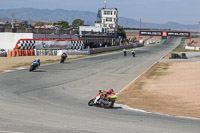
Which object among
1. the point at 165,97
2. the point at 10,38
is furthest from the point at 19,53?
the point at 165,97

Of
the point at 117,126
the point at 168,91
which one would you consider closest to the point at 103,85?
the point at 168,91

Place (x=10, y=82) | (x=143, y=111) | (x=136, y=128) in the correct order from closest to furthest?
(x=136, y=128) < (x=143, y=111) < (x=10, y=82)

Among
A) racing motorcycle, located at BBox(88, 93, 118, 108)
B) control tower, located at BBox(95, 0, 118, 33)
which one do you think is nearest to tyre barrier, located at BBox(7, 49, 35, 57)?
A: racing motorcycle, located at BBox(88, 93, 118, 108)

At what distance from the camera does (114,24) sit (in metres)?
142

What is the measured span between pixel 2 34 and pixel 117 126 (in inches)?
2163

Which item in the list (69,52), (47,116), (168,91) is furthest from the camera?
(69,52)

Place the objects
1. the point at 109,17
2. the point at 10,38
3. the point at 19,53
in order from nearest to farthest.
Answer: the point at 19,53 → the point at 10,38 → the point at 109,17

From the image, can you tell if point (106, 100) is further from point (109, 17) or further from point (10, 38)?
point (109, 17)

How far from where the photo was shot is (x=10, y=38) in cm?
6094

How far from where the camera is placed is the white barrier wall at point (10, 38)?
60.3 meters

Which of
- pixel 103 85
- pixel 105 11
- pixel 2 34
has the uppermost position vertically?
pixel 105 11

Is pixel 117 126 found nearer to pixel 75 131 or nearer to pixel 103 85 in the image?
pixel 75 131

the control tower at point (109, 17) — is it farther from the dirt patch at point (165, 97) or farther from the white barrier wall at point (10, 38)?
the dirt patch at point (165, 97)

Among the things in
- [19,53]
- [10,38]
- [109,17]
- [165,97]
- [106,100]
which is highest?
[109,17]
